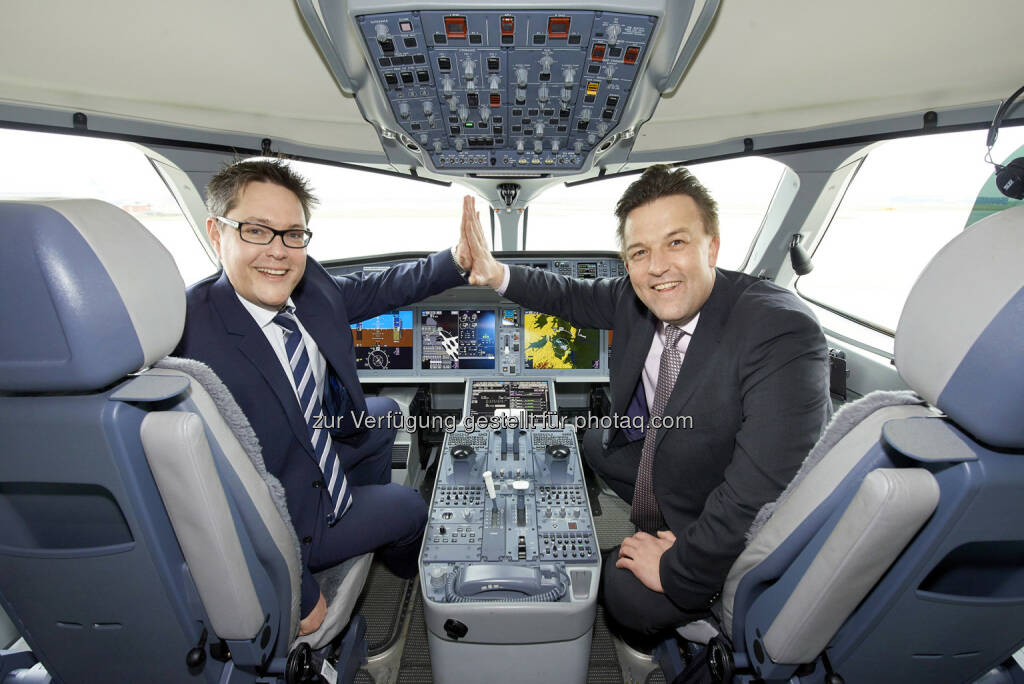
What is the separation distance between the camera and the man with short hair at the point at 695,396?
1.17 metres

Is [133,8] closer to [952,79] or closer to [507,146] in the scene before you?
[507,146]

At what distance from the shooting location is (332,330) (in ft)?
5.44

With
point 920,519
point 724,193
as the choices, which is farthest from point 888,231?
point 920,519

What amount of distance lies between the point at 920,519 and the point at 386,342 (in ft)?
8.11

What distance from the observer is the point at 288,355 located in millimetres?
1544

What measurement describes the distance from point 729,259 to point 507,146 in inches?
92.2

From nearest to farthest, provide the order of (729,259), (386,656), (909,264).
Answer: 1. (386,656)
2. (909,264)
3. (729,259)

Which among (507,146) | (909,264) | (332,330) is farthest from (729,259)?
(332,330)

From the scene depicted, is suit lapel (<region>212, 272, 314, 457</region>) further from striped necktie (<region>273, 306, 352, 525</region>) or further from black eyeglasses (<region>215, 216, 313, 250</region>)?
black eyeglasses (<region>215, 216, 313, 250</region>)

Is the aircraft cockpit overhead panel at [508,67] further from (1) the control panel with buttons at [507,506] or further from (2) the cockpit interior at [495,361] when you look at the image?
(1) the control panel with buttons at [507,506]

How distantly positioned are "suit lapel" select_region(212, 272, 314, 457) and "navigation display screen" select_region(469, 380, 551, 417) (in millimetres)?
1253

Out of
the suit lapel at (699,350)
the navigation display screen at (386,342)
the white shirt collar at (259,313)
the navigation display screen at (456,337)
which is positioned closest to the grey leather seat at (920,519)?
the suit lapel at (699,350)

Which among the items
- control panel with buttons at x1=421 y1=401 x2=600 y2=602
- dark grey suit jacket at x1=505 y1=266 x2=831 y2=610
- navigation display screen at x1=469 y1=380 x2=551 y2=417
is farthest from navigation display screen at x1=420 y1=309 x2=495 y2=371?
dark grey suit jacket at x1=505 y1=266 x2=831 y2=610

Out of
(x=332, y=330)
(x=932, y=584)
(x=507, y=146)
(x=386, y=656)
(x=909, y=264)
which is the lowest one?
(x=386, y=656)
